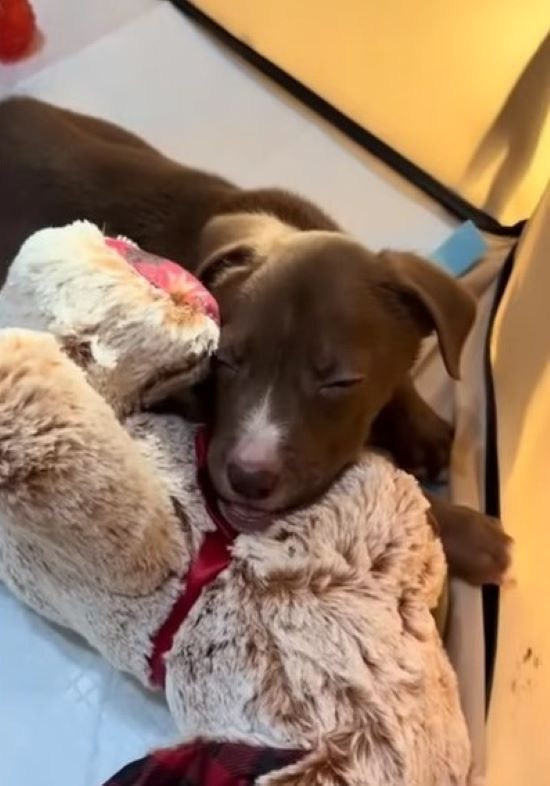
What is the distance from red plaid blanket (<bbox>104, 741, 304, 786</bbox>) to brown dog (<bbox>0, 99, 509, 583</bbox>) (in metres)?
0.26

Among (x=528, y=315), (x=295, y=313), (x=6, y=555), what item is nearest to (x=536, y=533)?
(x=528, y=315)

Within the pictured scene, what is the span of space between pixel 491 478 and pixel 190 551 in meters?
0.60

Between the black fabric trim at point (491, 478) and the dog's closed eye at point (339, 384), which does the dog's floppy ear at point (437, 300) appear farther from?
the black fabric trim at point (491, 478)

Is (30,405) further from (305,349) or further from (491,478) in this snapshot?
(491,478)

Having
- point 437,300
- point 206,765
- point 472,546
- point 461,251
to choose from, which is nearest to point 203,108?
point 461,251

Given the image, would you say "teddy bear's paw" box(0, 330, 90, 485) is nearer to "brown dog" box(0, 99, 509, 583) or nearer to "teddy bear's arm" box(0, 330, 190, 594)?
"teddy bear's arm" box(0, 330, 190, 594)

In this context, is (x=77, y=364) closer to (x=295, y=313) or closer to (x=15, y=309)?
(x=15, y=309)

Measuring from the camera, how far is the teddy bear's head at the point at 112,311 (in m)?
1.54

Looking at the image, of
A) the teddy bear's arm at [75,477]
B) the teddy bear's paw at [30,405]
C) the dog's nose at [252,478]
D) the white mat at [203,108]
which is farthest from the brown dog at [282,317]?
the white mat at [203,108]

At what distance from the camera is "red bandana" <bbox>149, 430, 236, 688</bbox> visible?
1.58 metres

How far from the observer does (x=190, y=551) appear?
5.24ft

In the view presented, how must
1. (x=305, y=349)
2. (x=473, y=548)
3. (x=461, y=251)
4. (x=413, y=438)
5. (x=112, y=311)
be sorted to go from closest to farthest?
1. (x=112, y=311)
2. (x=305, y=349)
3. (x=473, y=548)
4. (x=413, y=438)
5. (x=461, y=251)

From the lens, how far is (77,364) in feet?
5.09

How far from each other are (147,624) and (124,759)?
0.25 m
